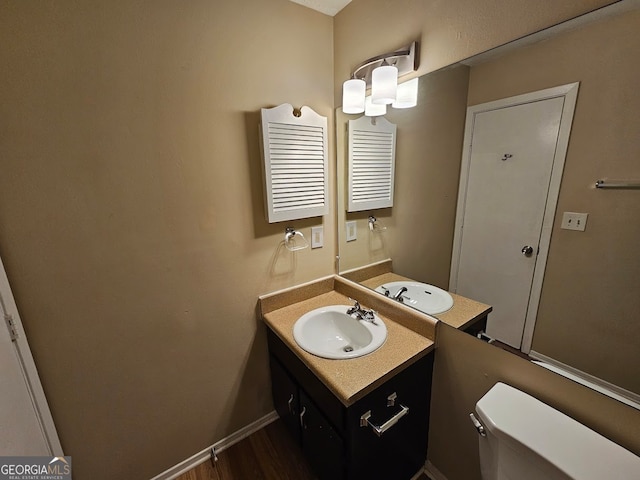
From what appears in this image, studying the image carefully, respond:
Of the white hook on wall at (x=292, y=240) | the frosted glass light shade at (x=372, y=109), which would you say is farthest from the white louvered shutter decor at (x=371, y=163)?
the white hook on wall at (x=292, y=240)

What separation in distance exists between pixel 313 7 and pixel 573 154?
136 cm

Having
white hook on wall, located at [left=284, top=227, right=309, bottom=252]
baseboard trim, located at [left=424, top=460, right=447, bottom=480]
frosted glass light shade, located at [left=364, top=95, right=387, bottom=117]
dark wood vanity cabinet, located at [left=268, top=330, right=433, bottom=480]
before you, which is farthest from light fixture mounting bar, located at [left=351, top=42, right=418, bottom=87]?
baseboard trim, located at [left=424, top=460, right=447, bottom=480]

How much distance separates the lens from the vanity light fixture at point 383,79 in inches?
45.4

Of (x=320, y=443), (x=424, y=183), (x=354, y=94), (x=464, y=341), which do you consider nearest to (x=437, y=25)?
(x=354, y=94)

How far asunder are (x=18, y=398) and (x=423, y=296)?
1610 millimetres

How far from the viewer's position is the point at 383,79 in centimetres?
116

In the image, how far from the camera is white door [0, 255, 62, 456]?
2.65 ft

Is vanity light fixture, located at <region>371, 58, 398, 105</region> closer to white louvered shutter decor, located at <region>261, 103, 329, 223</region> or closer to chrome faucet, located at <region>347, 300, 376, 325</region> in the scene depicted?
white louvered shutter decor, located at <region>261, 103, 329, 223</region>

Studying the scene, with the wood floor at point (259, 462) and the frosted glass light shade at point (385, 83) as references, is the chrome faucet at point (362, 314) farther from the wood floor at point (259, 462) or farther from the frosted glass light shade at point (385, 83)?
the frosted glass light shade at point (385, 83)

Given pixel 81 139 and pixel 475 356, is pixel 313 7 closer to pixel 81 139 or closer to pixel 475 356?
pixel 81 139

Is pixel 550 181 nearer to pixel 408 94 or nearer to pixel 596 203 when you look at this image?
pixel 596 203

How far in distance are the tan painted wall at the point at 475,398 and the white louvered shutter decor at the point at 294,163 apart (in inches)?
35.4

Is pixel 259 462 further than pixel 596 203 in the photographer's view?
Yes

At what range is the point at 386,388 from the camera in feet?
3.42
